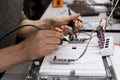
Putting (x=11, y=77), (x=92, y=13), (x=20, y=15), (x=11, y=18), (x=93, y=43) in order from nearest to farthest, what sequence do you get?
(x=11, y=77) < (x=93, y=43) < (x=11, y=18) < (x=20, y=15) < (x=92, y=13)

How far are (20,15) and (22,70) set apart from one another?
0.61m

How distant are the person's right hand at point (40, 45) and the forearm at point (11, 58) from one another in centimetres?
2

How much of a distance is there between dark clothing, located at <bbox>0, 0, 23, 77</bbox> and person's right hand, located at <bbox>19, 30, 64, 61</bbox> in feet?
1.26

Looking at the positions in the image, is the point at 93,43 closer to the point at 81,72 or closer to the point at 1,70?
the point at 81,72

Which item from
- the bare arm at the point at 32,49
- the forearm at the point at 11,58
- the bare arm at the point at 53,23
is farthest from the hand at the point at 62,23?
the forearm at the point at 11,58

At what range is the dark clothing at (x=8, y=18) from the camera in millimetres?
1403

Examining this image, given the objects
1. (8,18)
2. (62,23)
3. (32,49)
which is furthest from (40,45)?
(8,18)

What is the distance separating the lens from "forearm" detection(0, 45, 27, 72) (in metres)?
1.02

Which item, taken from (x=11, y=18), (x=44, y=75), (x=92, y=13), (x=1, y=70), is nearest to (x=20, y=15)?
(x=11, y=18)

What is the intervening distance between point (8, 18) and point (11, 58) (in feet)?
1.53

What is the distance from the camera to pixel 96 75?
84 cm

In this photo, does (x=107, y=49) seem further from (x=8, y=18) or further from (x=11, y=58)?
(x=8, y=18)

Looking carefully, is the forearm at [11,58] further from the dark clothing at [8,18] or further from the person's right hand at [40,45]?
the dark clothing at [8,18]

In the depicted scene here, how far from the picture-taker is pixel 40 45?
101 centimetres
